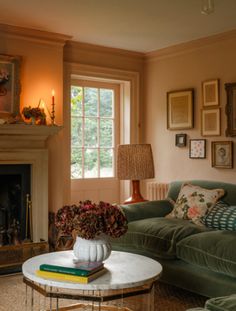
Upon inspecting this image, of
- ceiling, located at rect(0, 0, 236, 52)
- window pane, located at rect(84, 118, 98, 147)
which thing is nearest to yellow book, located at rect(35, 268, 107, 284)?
ceiling, located at rect(0, 0, 236, 52)

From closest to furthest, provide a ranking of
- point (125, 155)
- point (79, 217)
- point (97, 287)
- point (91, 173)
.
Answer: point (97, 287)
point (79, 217)
point (125, 155)
point (91, 173)

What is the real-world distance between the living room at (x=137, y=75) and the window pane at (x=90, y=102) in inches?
9.5

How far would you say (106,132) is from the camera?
5.59 m

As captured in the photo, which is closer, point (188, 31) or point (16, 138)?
point (16, 138)

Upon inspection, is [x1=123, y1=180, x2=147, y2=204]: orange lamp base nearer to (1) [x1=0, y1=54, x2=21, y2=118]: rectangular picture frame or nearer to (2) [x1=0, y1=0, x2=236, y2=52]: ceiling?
(1) [x1=0, y1=54, x2=21, y2=118]: rectangular picture frame

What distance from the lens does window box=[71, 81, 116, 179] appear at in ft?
17.4

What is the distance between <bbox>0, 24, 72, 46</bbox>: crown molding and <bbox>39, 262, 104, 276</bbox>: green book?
2721mm

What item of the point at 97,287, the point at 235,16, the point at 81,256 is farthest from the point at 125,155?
the point at 97,287

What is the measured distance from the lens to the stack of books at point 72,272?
2.31m

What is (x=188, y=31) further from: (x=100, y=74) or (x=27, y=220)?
(x=27, y=220)

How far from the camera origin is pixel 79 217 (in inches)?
98.7

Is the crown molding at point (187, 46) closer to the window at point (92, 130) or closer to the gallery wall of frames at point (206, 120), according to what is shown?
the gallery wall of frames at point (206, 120)

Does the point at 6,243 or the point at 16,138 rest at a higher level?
the point at 16,138

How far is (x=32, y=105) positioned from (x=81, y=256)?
7.73 feet
